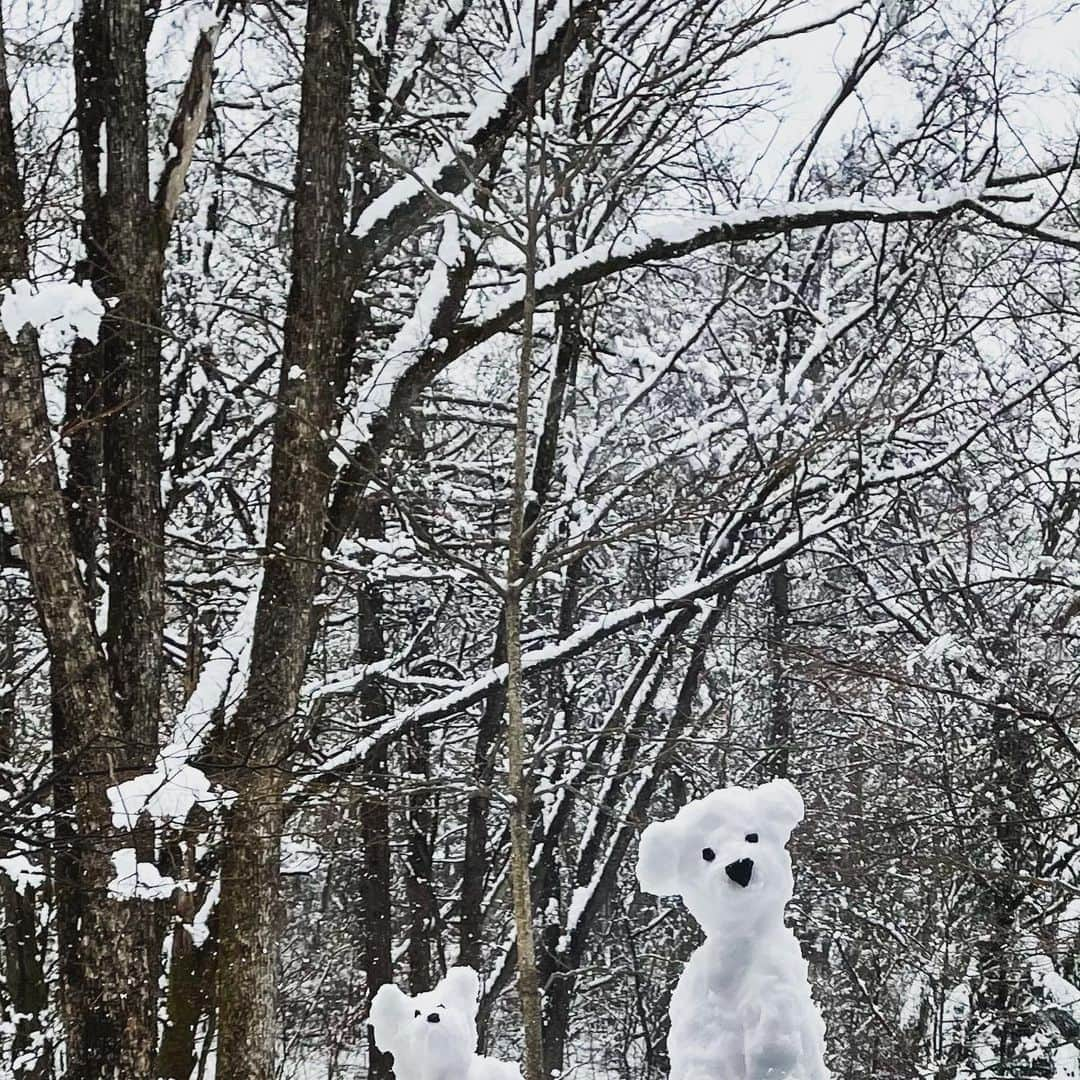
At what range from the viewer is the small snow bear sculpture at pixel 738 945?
3.10m

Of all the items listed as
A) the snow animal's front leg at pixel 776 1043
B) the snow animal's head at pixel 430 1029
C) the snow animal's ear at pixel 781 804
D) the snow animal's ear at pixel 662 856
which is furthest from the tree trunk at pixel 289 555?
the snow animal's front leg at pixel 776 1043

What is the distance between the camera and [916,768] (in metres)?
9.99

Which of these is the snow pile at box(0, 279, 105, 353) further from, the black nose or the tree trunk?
the black nose

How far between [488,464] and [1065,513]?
4539mm

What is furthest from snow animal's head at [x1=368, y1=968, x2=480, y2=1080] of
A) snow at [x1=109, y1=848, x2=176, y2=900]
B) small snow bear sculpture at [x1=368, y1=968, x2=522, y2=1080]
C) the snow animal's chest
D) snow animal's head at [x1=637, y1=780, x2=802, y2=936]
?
the snow animal's chest

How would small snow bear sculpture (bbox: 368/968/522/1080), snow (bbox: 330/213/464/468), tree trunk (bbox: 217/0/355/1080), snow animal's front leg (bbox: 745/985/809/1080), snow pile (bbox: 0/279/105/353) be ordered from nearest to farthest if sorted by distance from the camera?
snow animal's front leg (bbox: 745/985/809/1080) < small snow bear sculpture (bbox: 368/968/522/1080) < snow pile (bbox: 0/279/105/353) < tree trunk (bbox: 217/0/355/1080) < snow (bbox: 330/213/464/468)

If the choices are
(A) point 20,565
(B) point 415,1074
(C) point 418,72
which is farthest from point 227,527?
(B) point 415,1074

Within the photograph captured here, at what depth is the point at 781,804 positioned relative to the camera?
364 cm

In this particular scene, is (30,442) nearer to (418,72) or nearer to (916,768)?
(418,72)

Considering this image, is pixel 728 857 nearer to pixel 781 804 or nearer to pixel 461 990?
pixel 781 804

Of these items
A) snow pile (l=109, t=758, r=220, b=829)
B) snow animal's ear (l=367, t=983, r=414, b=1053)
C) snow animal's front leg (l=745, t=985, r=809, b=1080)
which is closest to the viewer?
snow animal's front leg (l=745, t=985, r=809, b=1080)

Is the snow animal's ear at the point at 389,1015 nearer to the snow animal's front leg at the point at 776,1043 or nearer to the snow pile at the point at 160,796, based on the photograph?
the snow pile at the point at 160,796

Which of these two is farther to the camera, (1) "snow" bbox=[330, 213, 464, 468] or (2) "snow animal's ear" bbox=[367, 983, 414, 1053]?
(1) "snow" bbox=[330, 213, 464, 468]

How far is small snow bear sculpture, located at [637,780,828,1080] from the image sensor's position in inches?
122
